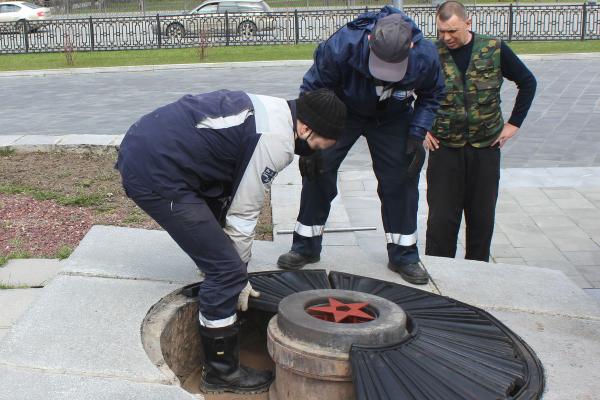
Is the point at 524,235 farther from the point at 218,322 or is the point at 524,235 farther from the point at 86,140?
the point at 86,140

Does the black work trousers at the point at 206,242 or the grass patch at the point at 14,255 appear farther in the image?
the grass patch at the point at 14,255

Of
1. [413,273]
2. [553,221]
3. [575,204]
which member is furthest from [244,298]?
[575,204]

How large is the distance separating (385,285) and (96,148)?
4476 mm

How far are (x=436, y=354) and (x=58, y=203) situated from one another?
12.8 feet

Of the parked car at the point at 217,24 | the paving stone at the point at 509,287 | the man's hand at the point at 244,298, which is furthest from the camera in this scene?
the parked car at the point at 217,24

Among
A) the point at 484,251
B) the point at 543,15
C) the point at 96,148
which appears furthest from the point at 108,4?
the point at 484,251

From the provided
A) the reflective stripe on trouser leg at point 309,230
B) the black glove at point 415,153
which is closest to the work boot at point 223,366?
the reflective stripe on trouser leg at point 309,230

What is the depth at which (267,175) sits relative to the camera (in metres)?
3.33

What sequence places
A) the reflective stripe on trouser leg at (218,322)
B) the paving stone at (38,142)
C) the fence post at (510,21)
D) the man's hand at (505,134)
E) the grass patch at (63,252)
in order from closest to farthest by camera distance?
the reflective stripe on trouser leg at (218,322)
the man's hand at (505,134)
the grass patch at (63,252)
the paving stone at (38,142)
the fence post at (510,21)

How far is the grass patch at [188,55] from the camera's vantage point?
17439mm

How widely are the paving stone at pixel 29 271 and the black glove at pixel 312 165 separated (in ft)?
5.32

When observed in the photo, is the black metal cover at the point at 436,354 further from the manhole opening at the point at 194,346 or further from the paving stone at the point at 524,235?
the paving stone at the point at 524,235

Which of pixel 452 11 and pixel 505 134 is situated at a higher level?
pixel 452 11

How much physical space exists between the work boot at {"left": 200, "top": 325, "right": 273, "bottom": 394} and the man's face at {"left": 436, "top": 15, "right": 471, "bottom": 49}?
216cm
